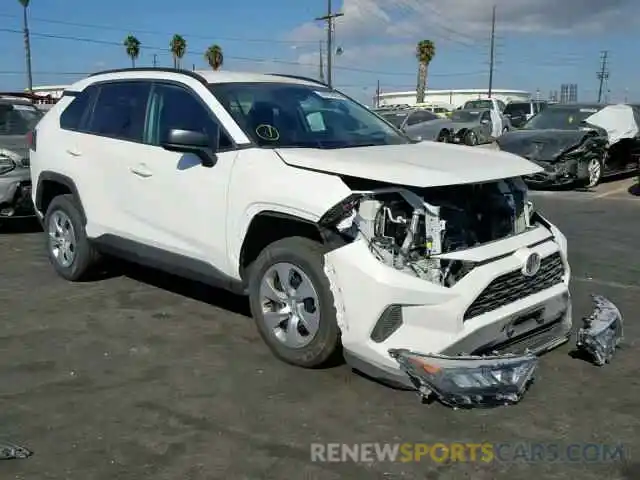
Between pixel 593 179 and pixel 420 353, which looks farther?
pixel 593 179

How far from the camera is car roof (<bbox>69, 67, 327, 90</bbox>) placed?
5.20 m

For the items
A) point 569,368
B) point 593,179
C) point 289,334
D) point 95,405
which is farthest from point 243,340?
point 593,179

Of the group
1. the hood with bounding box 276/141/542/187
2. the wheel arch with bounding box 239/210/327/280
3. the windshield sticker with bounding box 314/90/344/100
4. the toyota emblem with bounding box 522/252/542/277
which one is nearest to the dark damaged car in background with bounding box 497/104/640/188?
the windshield sticker with bounding box 314/90/344/100

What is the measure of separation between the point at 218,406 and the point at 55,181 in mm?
3347

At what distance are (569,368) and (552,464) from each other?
4.11 feet

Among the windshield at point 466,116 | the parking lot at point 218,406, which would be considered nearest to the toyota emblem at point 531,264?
the parking lot at point 218,406

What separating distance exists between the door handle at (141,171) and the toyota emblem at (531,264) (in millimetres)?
2804

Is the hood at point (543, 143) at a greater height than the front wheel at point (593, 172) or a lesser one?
greater

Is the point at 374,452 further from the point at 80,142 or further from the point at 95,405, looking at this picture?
the point at 80,142

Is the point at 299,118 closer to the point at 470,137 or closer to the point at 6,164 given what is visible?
the point at 6,164

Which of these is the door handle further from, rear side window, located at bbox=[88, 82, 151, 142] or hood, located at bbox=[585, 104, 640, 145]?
hood, located at bbox=[585, 104, 640, 145]

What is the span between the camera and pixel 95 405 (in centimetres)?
389

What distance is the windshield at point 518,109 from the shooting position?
3190 centimetres

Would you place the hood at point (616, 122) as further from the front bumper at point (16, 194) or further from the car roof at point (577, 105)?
the front bumper at point (16, 194)
